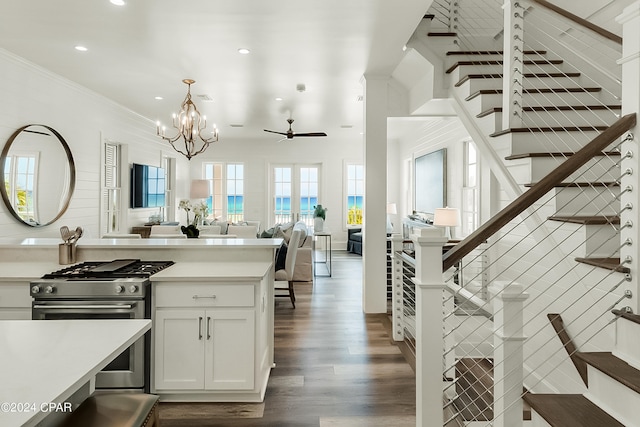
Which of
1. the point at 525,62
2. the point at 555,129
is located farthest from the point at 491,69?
the point at 555,129

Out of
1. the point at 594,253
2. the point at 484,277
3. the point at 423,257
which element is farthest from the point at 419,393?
the point at 484,277

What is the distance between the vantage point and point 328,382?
2.97 metres

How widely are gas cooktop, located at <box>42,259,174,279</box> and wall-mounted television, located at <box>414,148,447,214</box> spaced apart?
4.65 metres

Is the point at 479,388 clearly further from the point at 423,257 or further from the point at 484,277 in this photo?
the point at 484,277

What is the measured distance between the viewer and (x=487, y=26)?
5031 millimetres

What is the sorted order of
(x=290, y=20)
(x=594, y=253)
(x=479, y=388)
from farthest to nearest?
(x=290, y=20) → (x=479, y=388) → (x=594, y=253)

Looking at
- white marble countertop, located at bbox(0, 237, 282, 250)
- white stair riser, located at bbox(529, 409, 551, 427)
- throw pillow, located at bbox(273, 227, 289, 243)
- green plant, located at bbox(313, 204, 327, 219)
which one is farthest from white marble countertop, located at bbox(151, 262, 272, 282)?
green plant, located at bbox(313, 204, 327, 219)

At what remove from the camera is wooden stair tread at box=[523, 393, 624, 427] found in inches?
57.2

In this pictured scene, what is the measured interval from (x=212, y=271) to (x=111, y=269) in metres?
0.66

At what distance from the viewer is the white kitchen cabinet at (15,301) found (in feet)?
8.50

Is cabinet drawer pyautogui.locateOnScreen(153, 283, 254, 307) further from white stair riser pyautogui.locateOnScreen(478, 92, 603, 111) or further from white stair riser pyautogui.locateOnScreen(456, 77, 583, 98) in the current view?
white stair riser pyautogui.locateOnScreen(456, 77, 583, 98)

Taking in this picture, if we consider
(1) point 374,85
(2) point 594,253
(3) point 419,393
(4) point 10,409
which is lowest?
(3) point 419,393

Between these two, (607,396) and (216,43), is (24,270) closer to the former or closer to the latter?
(216,43)

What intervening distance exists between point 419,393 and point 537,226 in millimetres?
1440
